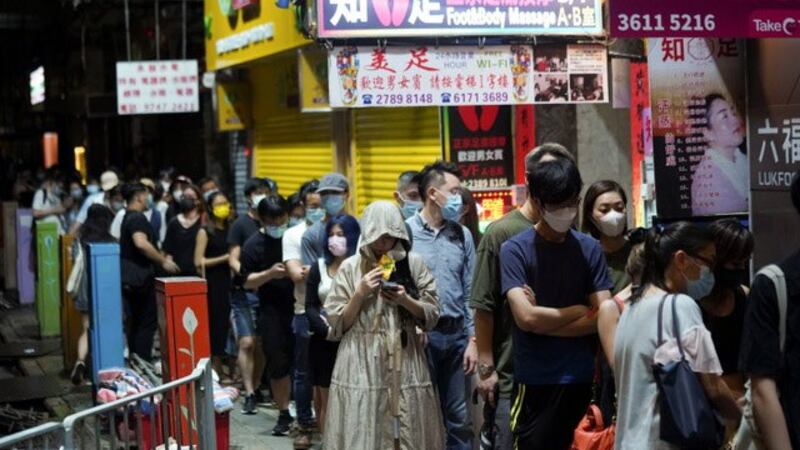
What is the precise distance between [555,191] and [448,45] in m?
4.00

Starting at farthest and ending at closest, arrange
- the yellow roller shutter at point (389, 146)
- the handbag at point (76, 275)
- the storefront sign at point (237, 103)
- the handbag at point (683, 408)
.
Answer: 1. the storefront sign at point (237, 103)
2. the yellow roller shutter at point (389, 146)
3. the handbag at point (76, 275)
4. the handbag at point (683, 408)

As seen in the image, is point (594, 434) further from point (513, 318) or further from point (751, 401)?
point (751, 401)

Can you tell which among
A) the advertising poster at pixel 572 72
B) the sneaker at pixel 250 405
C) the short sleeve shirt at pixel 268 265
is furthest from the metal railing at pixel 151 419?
the sneaker at pixel 250 405

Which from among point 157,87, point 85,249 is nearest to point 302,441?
point 85,249

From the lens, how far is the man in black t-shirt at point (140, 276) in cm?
1339

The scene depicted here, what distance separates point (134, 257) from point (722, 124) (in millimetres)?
6538

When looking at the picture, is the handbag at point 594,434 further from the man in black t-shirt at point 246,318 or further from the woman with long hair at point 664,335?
the man in black t-shirt at point 246,318

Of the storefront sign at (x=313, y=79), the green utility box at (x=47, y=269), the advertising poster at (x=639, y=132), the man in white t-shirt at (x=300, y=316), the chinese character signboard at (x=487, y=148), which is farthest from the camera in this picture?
the green utility box at (x=47, y=269)

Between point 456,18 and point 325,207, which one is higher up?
point 456,18

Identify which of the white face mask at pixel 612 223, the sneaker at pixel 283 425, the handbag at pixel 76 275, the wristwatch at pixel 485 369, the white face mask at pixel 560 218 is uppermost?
the white face mask at pixel 560 218

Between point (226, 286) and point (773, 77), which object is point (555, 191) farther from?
point (226, 286)

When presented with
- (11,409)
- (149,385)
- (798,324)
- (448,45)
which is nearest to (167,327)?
(149,385)

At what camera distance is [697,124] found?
345 inches

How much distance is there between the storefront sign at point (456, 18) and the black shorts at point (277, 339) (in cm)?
253
